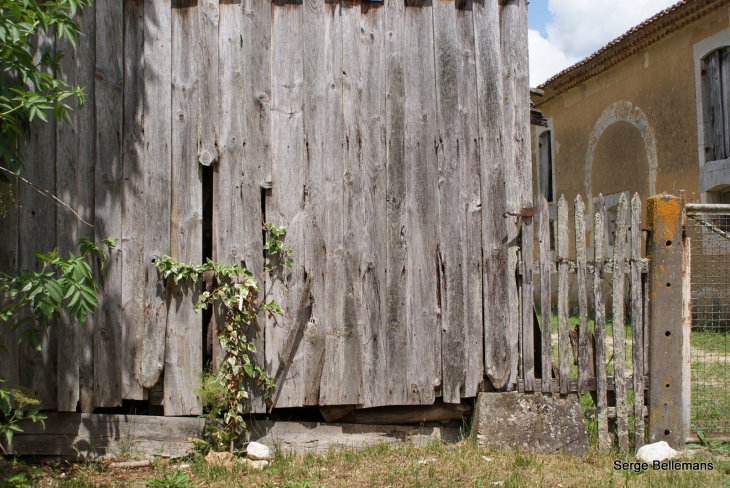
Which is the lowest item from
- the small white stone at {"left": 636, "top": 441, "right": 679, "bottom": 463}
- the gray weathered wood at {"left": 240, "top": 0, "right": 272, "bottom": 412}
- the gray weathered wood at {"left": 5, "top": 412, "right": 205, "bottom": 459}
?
the small white stone at {"left": 636, "top": 441, "right": 679, "bottom": 463}

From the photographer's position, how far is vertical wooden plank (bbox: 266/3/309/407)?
4293mm

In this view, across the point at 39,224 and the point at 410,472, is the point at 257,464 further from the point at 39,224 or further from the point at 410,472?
the point at 39,224

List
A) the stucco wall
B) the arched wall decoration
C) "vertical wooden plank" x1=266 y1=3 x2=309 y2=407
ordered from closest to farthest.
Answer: "vertical wooden plank" x1=266 y1=3 x2=309 y2=407 → the stucco wall → the arched wall decoration

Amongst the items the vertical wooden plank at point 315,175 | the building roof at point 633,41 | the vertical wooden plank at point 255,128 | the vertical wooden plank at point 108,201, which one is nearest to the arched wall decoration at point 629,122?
the building roof at point 633,41

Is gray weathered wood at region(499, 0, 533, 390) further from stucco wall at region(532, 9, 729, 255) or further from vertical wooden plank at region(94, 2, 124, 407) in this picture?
stucco wall at region(532, 9, 729, 255)

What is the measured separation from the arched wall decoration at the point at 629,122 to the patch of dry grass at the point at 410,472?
28.9ft

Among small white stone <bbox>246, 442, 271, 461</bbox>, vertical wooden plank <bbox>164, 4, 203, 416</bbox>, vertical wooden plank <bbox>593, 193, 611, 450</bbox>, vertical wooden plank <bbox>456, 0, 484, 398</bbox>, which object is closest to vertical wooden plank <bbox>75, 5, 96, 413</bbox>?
vertical wooden plank <bbox>164, 4, 203, 416</bbox>

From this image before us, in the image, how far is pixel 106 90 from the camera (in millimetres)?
4168

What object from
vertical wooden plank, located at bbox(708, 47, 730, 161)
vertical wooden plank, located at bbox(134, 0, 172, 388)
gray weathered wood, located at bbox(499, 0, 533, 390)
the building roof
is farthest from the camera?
the building roof

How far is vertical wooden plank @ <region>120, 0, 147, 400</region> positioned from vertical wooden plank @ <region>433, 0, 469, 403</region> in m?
2.05

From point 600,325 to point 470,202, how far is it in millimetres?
1248

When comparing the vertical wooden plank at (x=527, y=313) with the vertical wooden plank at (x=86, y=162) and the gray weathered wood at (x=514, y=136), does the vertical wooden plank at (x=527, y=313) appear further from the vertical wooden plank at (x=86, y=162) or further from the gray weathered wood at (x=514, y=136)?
the vertical wooden plank at (x=86, y=162)

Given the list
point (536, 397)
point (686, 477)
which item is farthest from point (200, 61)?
point (686, 477)

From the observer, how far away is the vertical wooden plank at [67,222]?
4.09m
